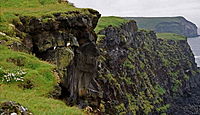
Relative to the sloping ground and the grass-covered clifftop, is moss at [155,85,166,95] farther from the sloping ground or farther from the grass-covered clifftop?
the grass-covered clifftop

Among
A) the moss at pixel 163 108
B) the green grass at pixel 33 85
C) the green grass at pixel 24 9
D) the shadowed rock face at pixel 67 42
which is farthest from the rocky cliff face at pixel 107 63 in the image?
the green grass at pixel 33 85

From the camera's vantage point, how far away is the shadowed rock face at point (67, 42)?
114 ft

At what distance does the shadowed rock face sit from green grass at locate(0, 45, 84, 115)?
5.85 metres

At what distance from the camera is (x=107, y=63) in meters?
97.4

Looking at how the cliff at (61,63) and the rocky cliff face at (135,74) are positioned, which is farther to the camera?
the rocky cliff face at (135,74)

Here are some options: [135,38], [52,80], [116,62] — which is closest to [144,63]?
[135,38]

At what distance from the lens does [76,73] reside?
117 feet

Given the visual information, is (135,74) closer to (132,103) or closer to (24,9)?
(132,103)

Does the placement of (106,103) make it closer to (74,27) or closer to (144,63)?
(74,27)

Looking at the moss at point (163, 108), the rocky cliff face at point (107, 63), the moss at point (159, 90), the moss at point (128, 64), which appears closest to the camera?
the rocky cliff face at point (107, 63)

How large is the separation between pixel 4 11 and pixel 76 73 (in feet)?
38.2

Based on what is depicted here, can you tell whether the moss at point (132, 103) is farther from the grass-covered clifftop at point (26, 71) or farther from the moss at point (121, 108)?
the grass-covered clifftop at point (26, 71)

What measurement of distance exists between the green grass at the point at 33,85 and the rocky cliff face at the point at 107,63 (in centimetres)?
175

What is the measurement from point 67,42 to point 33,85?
47.0ft
